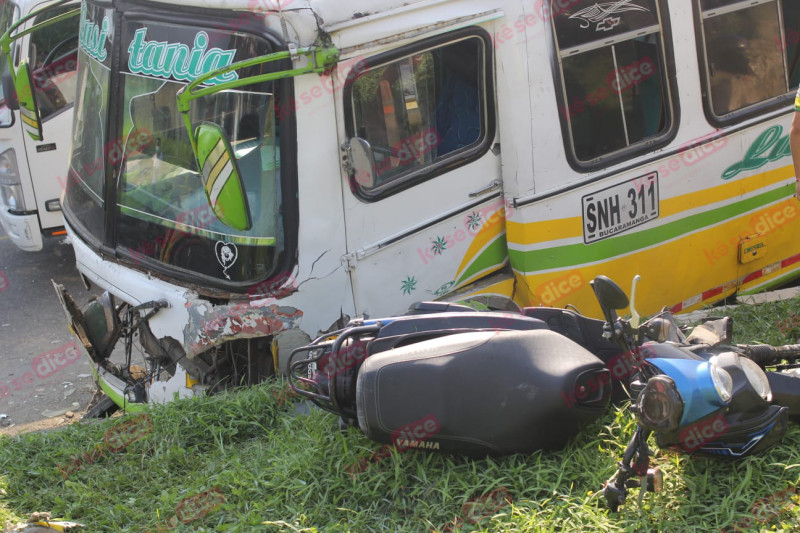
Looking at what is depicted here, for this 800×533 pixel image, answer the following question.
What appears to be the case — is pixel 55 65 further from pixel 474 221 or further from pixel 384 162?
pixel 474 221

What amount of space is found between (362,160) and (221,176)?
Answer: 0.70m

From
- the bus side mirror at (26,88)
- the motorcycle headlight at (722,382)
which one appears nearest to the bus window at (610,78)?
the motorcycle headlight at (722,382)

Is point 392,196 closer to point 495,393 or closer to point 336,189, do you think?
point 336,189

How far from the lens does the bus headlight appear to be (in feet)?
25.9

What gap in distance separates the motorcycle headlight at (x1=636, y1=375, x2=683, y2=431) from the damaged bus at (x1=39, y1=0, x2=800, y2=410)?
1676 millimetres

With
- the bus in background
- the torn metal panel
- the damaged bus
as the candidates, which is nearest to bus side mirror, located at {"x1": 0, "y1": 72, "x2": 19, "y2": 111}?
the bus in background

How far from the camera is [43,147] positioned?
7.95m

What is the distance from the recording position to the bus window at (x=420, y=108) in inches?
154

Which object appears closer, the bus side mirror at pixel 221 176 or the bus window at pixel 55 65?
the bus side mirror at pixel 221 176

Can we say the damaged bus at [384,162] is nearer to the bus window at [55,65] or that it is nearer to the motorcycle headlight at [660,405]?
the motorcycle headlight at [660,405]

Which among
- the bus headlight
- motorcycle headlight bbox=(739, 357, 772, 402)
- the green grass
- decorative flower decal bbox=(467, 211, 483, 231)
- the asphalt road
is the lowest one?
the asphalt road

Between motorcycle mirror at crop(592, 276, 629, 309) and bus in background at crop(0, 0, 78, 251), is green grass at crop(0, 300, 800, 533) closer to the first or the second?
motorcycle mirror at crop(592, 276, 629, 309)

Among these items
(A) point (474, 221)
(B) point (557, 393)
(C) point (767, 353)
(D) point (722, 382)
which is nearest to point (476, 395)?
(B) point (557, 393)

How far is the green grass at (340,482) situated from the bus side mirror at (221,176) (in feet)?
3.03
